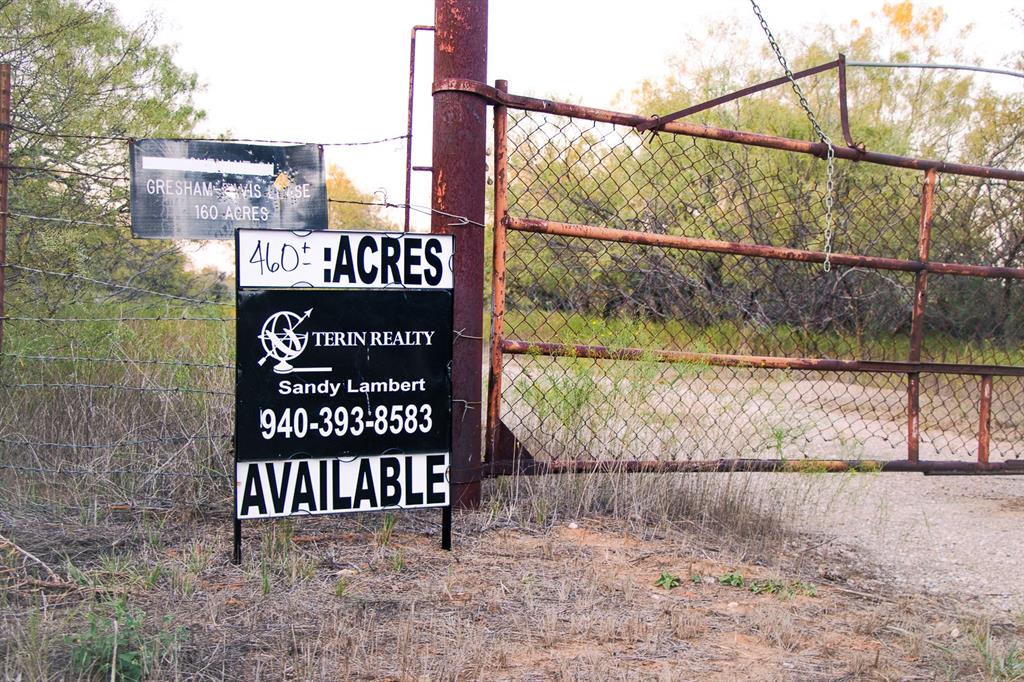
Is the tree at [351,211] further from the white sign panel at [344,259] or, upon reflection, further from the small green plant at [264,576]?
the small green plant at [264,576]

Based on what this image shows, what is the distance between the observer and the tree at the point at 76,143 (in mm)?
8023

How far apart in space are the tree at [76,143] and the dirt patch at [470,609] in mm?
3538

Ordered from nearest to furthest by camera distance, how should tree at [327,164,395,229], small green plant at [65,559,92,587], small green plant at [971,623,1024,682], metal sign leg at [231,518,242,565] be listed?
small green plant at [971,623,1024,682]
small green plant at [65,559,92,587]
metal sign leg at [231,518,242,565]
tree at [327,164,395,229]

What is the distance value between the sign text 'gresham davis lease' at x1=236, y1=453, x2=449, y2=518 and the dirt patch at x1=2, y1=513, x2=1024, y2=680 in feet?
0.80

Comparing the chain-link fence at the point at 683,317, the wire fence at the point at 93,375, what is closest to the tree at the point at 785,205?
the chain-link fence at the point at 683,317

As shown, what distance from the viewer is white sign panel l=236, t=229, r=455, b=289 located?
438 centimetres

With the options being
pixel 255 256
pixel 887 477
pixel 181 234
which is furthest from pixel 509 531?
pixel 887 477

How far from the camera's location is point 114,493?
16.7ft

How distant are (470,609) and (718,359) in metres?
2.29

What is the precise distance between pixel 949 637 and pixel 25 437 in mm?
A: 5082

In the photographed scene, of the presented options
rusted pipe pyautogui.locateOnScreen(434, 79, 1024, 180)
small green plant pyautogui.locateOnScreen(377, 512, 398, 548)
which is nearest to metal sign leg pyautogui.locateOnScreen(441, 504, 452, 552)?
small green plant pyautogui.locateOnScreen(377, 512, 398, 548)

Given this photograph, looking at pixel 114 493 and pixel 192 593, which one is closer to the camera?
pixel 192 593

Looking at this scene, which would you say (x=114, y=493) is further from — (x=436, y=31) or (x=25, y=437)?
(x=436, y=31)

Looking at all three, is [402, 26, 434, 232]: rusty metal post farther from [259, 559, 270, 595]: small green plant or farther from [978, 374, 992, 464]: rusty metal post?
[978, 374, 992, 464]: rusty metal post
